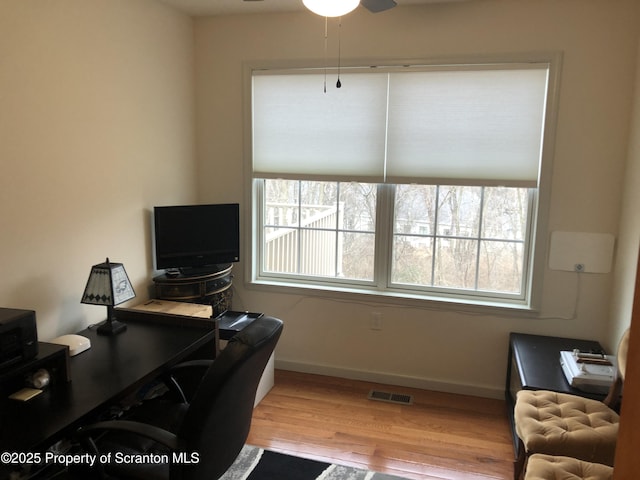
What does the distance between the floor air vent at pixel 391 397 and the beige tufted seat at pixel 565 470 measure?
1409 millimetres

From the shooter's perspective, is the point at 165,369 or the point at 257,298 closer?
the point at 165,369

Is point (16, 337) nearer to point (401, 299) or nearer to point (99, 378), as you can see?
point (99, 378)

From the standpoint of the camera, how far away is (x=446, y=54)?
123 inches

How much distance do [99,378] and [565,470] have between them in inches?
73.1

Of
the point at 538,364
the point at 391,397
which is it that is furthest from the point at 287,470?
the point at 538,364

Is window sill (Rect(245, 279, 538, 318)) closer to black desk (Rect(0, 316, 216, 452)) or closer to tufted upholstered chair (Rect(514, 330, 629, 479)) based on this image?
tufted upholstered chair (Rect(514, 330, 629, 479))

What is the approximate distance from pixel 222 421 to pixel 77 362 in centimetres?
85

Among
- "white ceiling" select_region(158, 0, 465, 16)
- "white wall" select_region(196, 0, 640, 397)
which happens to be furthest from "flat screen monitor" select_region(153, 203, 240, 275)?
"white ceiling" select_region(158, 0, 465, 16)

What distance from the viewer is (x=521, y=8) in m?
2.97

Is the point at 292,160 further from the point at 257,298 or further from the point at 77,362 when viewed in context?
the point at 77,362

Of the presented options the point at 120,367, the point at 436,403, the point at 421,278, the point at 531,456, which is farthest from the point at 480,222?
the point at 120,367

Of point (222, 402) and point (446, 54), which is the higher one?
point (446, 54)

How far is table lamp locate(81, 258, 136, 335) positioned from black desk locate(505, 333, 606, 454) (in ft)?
7.04

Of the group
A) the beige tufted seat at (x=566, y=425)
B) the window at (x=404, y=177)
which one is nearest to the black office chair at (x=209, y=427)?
the beige tufted seat at (x=566, y=425)
